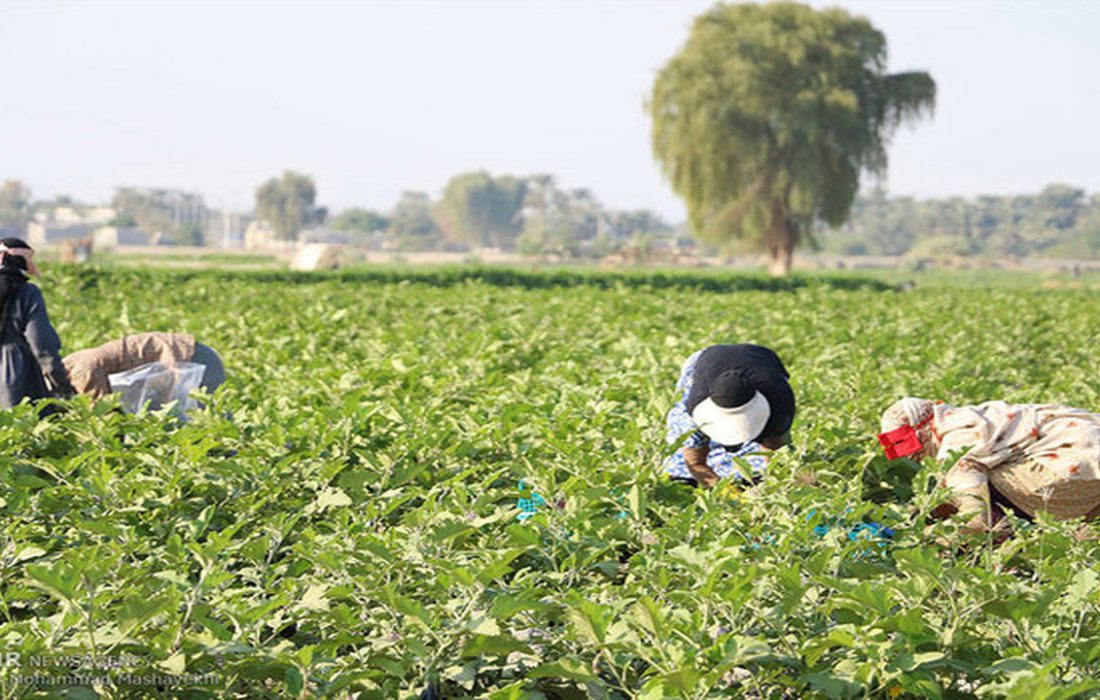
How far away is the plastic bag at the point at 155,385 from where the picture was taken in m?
6.42

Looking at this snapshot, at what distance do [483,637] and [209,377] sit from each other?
13.7ft

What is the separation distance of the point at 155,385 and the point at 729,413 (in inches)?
122

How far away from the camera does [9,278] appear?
6.71 m

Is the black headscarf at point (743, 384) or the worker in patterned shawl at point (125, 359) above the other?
the black headscarf at point (743, 384)

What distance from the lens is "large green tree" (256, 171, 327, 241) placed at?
639 ft

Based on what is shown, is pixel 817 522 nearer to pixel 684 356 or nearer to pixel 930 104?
pixel 684 356

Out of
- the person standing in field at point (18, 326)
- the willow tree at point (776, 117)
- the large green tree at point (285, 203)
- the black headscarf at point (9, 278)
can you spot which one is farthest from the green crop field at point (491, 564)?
the large green tree at point (285, 203)

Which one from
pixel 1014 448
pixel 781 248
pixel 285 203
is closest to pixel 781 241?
pixel 781 248

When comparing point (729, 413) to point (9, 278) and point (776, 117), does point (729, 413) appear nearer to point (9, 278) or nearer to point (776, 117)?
point (9, 278)

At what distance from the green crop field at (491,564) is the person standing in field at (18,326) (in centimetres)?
115

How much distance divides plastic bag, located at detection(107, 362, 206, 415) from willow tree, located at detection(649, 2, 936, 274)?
141ft

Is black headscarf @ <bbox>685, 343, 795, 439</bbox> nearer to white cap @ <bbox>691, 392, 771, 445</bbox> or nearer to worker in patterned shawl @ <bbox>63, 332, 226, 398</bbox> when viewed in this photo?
white cap @ <bbox>691, 392, 771, 445</bbox>

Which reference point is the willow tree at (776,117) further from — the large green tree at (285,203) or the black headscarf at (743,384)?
the large green tree at (285,203)

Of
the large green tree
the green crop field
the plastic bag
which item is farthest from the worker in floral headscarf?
the large green tree
